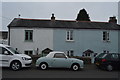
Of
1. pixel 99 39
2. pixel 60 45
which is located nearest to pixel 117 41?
pixel 99 39

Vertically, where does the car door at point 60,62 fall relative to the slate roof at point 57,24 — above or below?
below

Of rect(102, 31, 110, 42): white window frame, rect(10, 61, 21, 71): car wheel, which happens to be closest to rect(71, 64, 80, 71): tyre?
rect(10, 61, 21, 71): car wheel

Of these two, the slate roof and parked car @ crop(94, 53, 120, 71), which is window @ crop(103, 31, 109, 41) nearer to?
the slate roof

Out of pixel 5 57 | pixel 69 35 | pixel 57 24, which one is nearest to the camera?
pixel 5 57

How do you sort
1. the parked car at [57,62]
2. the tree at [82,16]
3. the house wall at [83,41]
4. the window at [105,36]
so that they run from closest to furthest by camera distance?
the parked car at [57,62]
the house wall at [83,41]
the window at [105,36]
the tree at [82,16]

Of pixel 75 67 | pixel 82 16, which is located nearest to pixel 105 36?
pixel 75 67

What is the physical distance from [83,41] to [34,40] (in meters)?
6.98

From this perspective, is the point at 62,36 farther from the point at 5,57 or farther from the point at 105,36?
the point at 5,57

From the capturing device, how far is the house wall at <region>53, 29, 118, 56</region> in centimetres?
2184

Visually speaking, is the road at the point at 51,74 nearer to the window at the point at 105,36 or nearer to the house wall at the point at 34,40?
the house wall at the point at 34,40

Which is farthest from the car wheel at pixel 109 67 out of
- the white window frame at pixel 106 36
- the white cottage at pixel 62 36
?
the white window frame at pixel 106 36

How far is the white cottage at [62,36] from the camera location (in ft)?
69.2

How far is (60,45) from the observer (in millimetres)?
21938

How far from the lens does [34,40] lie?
21.4 metres
